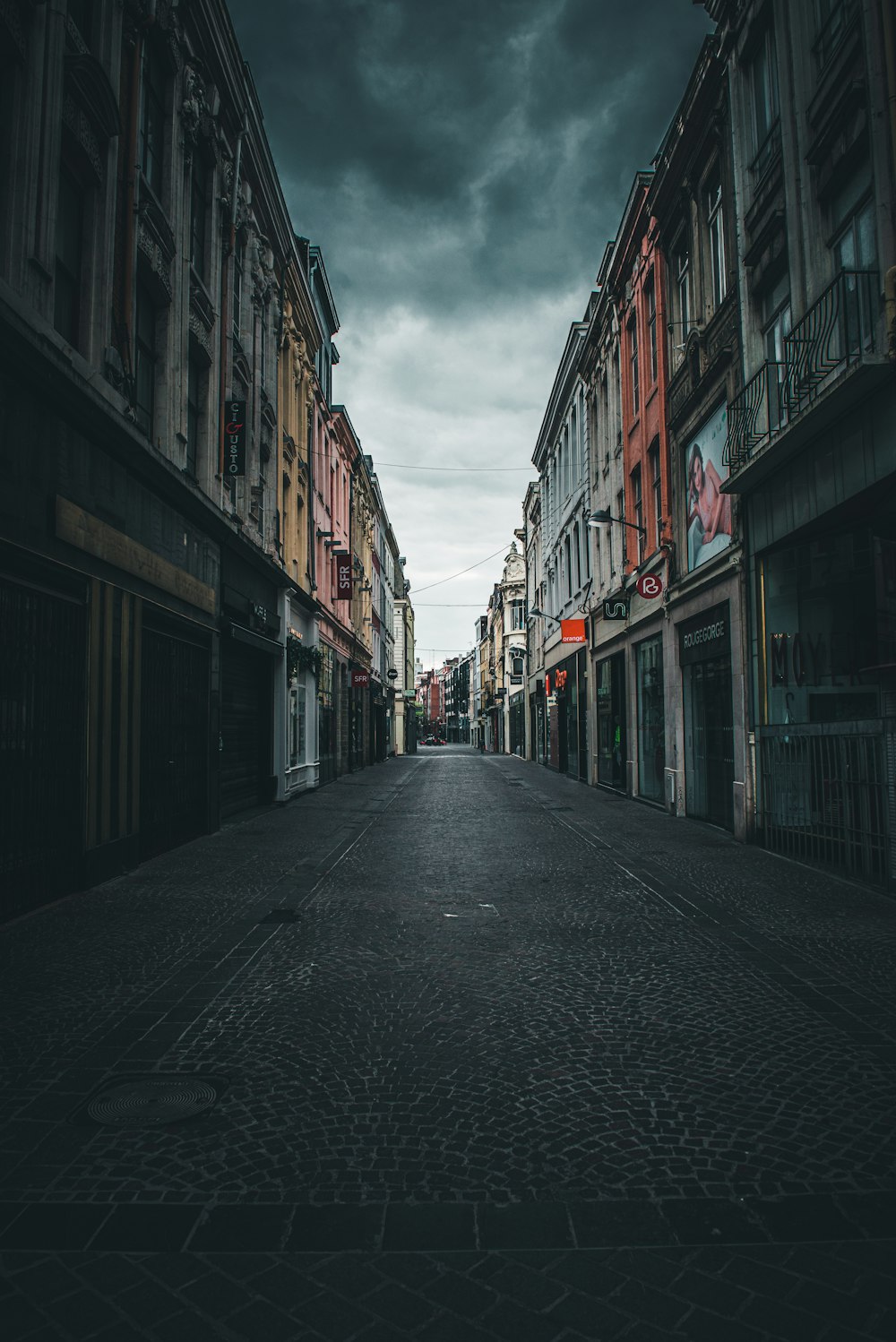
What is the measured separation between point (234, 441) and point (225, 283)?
290 cm

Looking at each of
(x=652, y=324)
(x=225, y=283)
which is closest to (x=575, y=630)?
(x=652, y=324)

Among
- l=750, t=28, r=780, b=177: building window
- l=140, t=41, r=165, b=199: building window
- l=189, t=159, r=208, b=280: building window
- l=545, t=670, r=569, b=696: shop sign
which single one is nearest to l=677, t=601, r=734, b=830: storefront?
l=750, t=28, r=780, b=177: building window

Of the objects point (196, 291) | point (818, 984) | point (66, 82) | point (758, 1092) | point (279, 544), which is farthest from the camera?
point (279, 544)

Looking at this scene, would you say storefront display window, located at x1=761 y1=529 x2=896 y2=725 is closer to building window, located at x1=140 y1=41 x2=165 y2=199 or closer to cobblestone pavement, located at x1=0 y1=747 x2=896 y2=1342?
cobblestone pavement, located at x1=0 y1=747 x2=896 y2=1342

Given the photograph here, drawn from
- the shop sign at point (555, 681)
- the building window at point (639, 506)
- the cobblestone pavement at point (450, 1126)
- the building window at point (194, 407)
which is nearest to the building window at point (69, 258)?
the building window at point (194, 407)

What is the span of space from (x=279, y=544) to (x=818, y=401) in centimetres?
1348

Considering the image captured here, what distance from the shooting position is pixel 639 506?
20562 millimetres

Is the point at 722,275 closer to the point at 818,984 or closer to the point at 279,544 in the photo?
the point at 279,544

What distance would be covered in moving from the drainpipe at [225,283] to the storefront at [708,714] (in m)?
8.47

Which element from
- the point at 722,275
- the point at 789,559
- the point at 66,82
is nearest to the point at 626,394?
the point at 722,275

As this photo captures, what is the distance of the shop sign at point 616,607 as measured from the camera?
2098 centimetres

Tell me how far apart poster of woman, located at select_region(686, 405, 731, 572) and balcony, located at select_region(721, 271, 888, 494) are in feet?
3.36

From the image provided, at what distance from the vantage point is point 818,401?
9.34 m

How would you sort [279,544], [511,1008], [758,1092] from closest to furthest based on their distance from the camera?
[758,1092] → [511,1008] → [279,544]
